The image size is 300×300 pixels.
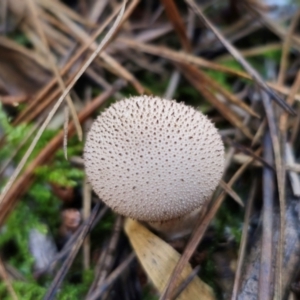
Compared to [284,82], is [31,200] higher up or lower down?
lower down

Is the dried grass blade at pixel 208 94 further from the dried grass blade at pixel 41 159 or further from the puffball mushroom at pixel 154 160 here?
the puffball mushroom at pixel 154 160

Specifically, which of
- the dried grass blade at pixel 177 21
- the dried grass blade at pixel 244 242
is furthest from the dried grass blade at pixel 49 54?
the dried grass blade at pixel 244 242

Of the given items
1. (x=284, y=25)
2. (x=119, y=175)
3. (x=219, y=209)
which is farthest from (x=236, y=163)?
(x=284, y=25)

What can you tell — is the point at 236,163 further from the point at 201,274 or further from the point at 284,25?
the point at 284,25

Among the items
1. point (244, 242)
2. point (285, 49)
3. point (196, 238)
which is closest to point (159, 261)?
point (196, 238)

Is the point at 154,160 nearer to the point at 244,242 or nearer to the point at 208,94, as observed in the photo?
the point at 244,242

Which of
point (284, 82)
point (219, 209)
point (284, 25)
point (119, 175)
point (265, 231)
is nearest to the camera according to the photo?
point (119, 175)

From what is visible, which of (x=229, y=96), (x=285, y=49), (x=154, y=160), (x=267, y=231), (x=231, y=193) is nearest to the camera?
(x=154, y=160)
